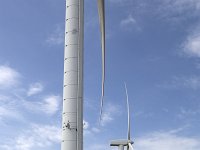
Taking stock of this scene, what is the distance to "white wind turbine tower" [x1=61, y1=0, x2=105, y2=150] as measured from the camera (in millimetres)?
47781

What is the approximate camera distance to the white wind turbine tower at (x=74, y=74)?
157 feet

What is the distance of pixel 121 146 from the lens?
7069 cm

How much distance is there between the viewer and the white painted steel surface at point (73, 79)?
47781 mm

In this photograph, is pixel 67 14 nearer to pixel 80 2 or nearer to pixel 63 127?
pixel 80 2

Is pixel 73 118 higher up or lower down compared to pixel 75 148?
higher up

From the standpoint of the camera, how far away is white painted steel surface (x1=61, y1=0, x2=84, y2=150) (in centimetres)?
4778

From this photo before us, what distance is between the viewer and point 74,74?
50.0 metres

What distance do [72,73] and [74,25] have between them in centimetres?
676

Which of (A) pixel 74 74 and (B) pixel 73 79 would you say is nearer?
(B) pixel 73 79

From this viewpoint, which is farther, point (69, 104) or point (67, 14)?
point (67, 14)

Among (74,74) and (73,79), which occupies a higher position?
(74,74)

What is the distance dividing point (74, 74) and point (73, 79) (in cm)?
65

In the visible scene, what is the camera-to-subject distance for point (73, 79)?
49.8 meters

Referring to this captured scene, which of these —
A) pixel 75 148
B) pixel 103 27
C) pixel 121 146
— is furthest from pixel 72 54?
pixel 121 146
